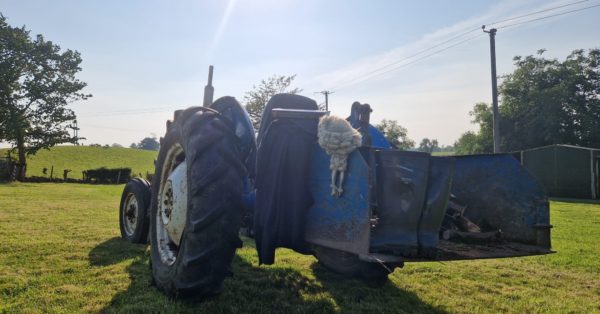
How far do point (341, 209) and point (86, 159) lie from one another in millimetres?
59904

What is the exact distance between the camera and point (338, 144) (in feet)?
9.23

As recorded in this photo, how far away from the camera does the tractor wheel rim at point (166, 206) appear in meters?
3.47

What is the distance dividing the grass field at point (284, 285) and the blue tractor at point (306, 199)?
45cm

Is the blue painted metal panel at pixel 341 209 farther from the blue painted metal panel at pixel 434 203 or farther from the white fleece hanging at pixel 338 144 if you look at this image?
the blue painted metal panel at pixel 434 203

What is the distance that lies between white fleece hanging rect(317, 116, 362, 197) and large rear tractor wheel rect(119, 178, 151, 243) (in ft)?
11.1

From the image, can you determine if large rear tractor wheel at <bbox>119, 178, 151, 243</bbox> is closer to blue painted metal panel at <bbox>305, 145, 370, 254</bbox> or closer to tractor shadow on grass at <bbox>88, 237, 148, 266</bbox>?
tractor shadow on grass at <bbox>88, 237, 148, 266</bbox>

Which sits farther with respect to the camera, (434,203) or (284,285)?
(284,285)

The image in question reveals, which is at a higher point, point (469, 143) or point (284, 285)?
point (469, 143)

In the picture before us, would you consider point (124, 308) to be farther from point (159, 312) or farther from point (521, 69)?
point (521, 69)

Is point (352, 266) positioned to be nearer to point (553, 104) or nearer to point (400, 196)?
point (400, 196)

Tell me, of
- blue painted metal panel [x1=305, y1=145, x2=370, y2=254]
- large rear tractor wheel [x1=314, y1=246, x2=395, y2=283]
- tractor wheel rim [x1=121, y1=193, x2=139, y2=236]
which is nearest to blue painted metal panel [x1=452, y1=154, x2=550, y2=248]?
large rear tractor wheel [x1=314, y1=246, x2=395, y2=283]

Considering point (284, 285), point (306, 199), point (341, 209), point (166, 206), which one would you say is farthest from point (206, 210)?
point (284, 285)

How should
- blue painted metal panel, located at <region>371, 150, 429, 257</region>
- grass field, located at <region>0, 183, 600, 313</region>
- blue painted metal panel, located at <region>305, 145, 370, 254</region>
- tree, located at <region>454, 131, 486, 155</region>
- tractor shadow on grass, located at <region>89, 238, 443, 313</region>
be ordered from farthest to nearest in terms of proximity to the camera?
1. tree, located at <region>454, 131, 486, 155</region>
2. grass field, located at <region>0, 183, 600, 313</region>
3. tractor shadow on grass, located at <region>89, 238, 443, 313</region>
4. blue painted metal panel, located at <region>371, 150, 429, 257</region>
5. blue painted metal panel, located at <region>305, 145, 370, 254</region>

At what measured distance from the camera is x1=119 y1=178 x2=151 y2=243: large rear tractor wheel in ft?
17.7
